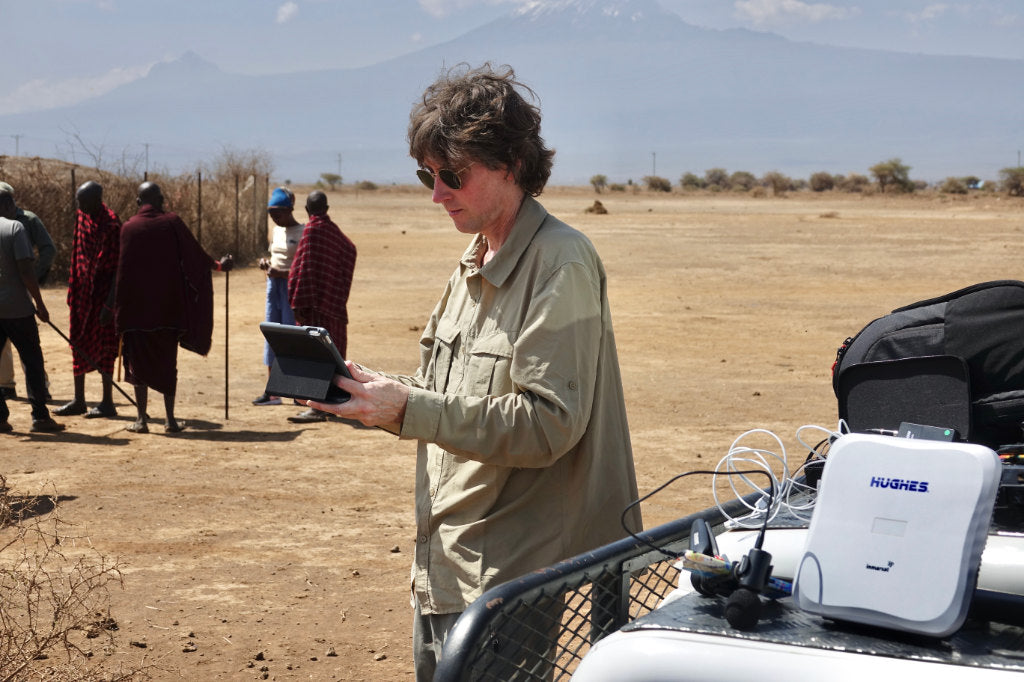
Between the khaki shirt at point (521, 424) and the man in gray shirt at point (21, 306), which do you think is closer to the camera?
the khaki shirt at point (521, 424)

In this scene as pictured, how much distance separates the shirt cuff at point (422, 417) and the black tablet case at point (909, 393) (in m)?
0.93

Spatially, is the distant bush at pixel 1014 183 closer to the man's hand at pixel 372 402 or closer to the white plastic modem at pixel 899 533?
the man's hand at pixel 372 402

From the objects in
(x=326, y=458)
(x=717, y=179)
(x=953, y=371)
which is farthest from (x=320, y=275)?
(x=717, y=179)

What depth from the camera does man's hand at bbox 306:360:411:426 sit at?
2361 millimetres

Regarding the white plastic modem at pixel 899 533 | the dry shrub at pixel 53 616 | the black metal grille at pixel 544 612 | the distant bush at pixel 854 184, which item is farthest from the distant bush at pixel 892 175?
the white plastic modem at pixel 899 533

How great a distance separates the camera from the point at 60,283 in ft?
67.2

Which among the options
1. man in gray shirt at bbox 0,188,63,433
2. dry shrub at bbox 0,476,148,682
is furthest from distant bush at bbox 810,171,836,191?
dry shrub at bbox 0,476,148,682

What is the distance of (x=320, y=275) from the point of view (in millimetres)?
9453

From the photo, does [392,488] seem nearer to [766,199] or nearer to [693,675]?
[693,675]

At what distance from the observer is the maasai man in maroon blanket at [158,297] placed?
8891mm

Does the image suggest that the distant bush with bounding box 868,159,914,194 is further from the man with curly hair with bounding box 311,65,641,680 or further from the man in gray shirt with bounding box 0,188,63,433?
the man with curly hair with bounding box 311,65,641,680

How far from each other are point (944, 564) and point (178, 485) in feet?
22.3

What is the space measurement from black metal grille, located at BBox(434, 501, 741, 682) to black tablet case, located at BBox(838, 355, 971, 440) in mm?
612

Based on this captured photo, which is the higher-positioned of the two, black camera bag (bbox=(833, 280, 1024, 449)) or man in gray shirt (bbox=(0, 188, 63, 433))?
black camera bag (bbox=(833, 280, 1024, 449))
